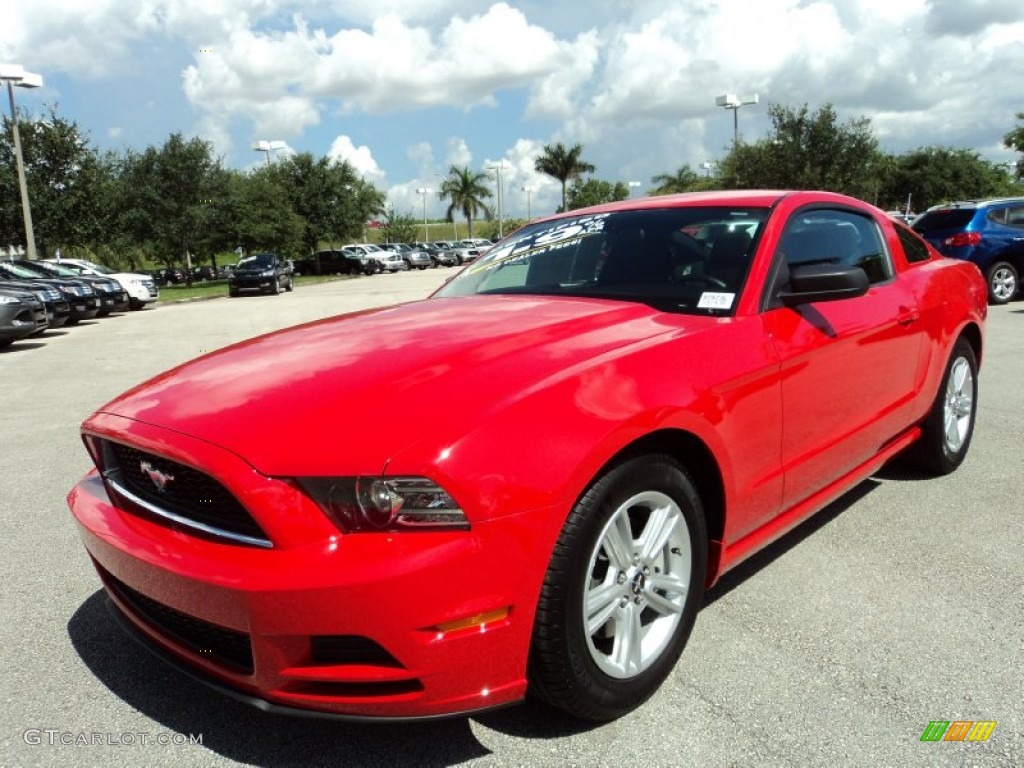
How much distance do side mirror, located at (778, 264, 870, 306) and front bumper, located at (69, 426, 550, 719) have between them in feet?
5.03

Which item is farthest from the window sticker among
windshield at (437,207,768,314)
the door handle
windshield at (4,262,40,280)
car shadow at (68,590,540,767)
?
windshield at (4,262,40,280)

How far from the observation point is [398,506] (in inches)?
75.3

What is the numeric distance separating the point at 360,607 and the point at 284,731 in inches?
30.2

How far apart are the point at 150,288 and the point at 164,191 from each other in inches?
488

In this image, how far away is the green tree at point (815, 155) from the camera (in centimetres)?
3141

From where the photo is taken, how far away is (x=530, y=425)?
2045mm

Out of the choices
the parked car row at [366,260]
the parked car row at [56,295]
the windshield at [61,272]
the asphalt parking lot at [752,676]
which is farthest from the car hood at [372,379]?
the parked car row at [366,260]

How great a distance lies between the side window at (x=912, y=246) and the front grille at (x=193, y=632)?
3709 mm

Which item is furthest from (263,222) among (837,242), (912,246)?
(837,242)

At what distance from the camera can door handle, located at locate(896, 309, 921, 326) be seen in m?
3.69

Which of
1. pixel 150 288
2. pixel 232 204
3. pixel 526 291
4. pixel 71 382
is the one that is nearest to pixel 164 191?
pixel 232 204

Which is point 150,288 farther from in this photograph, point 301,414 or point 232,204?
point 301,414

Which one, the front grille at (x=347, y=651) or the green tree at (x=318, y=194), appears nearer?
the front grille at (x=347, y=651)

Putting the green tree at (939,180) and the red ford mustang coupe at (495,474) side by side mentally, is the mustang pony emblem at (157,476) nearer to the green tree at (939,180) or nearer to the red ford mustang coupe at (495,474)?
the red ford mustang coupe at (495,474)
